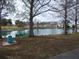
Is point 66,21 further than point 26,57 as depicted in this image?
Yes

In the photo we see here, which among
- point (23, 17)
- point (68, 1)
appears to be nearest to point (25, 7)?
point (23, 17)

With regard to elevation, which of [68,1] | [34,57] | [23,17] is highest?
[68,1]

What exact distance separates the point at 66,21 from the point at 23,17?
39.8 feet

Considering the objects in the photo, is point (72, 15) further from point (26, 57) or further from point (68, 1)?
point (26, 57)

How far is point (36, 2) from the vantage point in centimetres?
2858

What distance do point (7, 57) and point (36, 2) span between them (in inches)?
652

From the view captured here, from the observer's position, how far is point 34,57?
13.0 metres

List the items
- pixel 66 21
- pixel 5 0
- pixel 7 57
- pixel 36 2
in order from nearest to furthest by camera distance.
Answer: pixel 7 57
pixel 5 0
pixel 36 2
pixel 66 21

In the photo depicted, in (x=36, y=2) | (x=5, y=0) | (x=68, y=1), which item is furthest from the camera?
(x=68, y=1)

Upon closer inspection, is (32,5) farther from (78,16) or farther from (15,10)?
(78,16)

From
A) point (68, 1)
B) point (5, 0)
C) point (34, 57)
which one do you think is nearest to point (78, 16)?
point (68, 1)

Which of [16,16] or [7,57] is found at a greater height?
[16,16]

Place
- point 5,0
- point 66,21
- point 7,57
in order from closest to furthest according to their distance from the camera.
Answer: point 7,57
point 5,0
point 66,21

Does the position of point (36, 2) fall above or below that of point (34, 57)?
above
